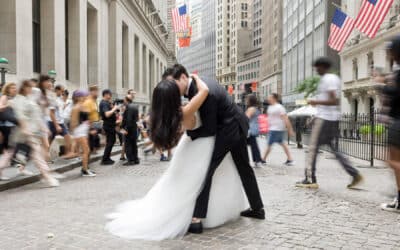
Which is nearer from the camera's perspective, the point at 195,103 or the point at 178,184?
the point at 195,103

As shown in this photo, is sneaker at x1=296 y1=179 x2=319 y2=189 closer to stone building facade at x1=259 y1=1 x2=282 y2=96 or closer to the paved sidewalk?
the paved sidewalk

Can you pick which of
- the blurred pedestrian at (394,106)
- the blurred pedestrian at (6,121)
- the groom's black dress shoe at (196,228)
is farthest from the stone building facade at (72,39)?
the blurred pedestrian at (394,106)

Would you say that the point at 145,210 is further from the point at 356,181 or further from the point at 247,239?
the point at 356,181

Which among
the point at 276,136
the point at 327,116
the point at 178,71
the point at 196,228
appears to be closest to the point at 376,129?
the point at 276,136

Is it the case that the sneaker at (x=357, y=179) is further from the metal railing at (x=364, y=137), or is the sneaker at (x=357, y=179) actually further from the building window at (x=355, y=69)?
the building window at (x=355, y=69)

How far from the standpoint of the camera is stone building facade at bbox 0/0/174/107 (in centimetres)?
1524

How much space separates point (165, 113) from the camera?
154 inches

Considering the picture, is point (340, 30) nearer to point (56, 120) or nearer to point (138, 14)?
point (56, 120)

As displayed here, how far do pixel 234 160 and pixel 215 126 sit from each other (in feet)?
1.75

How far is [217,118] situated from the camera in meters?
4.45

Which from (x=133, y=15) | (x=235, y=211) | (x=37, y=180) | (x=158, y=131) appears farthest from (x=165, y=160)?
(x=133, y=15)

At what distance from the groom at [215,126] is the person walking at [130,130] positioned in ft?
22.2

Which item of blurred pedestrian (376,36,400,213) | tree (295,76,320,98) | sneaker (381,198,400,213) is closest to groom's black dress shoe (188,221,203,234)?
blurred pedestrian (376,36,400,213)

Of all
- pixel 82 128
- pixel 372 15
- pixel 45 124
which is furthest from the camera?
pixel 372 15
